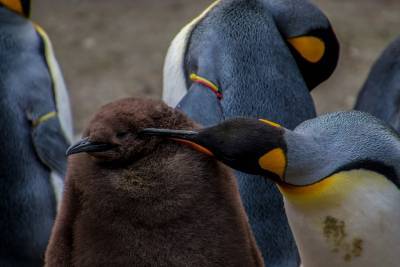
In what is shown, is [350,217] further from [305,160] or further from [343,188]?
[305,160]

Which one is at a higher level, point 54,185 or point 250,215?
point 250,215

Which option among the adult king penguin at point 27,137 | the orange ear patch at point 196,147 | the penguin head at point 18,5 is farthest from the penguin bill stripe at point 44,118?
the orange ear patch at point 196,147

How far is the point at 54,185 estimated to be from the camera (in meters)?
2.42

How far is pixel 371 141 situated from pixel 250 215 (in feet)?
1.40

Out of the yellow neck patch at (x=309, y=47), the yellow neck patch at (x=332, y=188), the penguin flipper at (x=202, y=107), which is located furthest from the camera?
A: the yellow neck patch at (x=309, y=47)

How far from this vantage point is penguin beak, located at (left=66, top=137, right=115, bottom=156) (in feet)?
4.43

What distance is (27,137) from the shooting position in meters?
2.38

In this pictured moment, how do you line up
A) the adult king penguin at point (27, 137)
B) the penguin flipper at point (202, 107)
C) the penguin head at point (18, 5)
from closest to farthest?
the penguin flipper at point (202, 107) < the adult king penguin at point (27, 137) < the penguin head at point (18, 5)

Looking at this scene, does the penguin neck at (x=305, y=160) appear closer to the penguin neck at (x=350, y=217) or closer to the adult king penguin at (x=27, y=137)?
the penguin neck at (x=350, y=217)

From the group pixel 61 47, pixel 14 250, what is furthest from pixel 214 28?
pixel 61 47

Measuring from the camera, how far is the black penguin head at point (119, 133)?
136 centimetres

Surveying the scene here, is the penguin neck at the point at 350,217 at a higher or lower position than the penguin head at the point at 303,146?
lower

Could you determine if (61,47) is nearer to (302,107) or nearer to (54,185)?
(54,185)

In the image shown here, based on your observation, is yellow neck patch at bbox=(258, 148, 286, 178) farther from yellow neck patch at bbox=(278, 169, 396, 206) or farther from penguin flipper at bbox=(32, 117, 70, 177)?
penguin flipper at bbox=(32, 117, 70, 177)
